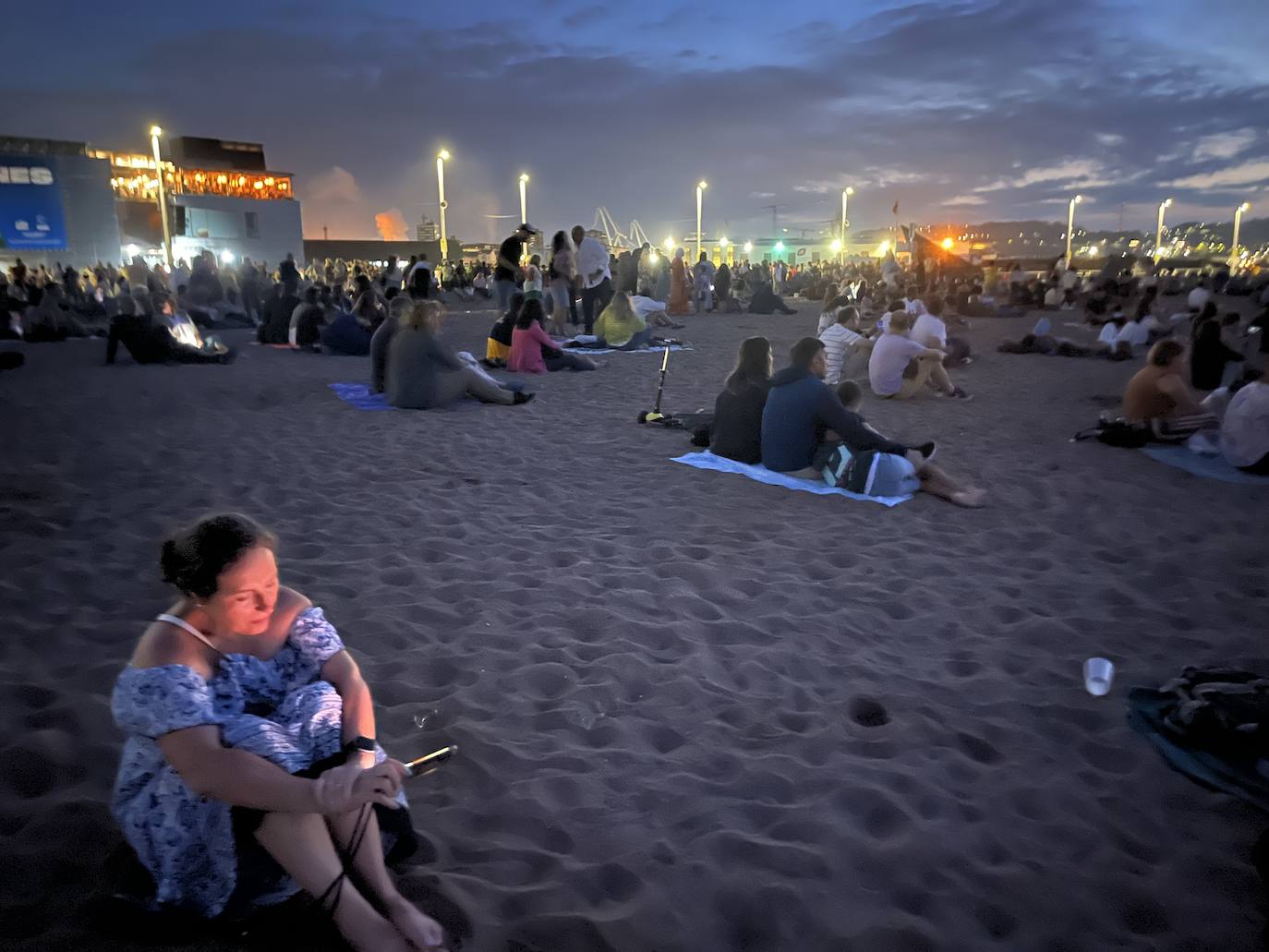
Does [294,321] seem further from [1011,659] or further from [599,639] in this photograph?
[1011,659]

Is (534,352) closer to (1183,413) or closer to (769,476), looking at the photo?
(769,476)

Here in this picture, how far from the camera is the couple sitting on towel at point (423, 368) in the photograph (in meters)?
8.91

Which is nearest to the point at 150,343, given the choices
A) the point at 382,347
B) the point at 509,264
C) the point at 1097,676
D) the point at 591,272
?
the point at 382,347

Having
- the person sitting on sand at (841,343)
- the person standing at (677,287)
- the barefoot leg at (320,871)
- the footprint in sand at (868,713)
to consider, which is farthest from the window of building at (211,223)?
the barefoot leg at (320,871)

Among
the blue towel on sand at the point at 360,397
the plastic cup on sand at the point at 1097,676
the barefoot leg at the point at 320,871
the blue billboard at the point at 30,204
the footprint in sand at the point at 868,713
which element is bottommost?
the footprint in sand at the point at 868,713

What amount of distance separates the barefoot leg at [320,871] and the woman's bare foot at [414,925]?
0.09 ft

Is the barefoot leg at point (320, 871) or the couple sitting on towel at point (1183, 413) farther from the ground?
the couple sitting on towel at point (1183, 413)

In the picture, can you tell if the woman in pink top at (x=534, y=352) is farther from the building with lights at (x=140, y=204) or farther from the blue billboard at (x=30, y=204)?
the blue billboard at (x=30, y=204)

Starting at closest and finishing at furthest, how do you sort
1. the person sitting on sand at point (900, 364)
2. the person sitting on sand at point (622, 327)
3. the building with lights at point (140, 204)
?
1. the person sitting on sand at point (900, 364)
2. the person sitting on sand at point (622, 327)
3. the building with lights at point (140, 204)

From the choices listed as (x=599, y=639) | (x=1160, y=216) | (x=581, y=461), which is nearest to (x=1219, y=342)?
(x=581, y=461)

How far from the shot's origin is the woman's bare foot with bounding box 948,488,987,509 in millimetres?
6000

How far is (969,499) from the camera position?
6.02 metres

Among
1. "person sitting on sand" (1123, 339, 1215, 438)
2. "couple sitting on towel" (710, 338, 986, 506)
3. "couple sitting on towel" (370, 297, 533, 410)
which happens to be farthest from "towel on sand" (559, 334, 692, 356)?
"person sitting on sand" (1123, 339, 1215, 438)

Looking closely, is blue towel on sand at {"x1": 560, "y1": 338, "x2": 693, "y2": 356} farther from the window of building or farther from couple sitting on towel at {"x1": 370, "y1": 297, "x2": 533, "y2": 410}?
the window of building
